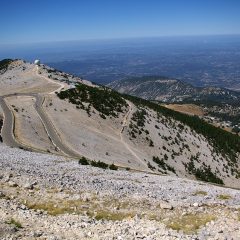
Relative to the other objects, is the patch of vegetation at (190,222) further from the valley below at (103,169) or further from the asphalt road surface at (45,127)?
the asphalt road surface at (45,127)

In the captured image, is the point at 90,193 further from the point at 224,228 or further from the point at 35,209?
the point at 224,228

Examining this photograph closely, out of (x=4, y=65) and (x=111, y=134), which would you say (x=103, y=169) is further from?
(x=4, y=65)

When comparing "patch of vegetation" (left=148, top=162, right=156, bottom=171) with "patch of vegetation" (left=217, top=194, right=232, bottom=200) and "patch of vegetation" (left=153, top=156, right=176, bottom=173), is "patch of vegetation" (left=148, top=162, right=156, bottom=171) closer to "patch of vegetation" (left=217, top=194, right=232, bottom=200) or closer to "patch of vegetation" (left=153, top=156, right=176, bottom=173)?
"patch of vegetation" (left=153, top=156, right=176, bottom=173)

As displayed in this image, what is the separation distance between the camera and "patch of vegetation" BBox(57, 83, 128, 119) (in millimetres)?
80106

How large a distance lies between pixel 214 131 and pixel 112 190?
84.4m

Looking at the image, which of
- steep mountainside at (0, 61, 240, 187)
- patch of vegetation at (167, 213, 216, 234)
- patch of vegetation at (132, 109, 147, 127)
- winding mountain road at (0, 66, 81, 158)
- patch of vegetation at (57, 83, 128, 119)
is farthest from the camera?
patch of vegetation at (132, 109, 147, 127)

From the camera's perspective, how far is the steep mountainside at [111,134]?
55.4 m

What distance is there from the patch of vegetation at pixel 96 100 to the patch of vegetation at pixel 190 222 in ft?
185

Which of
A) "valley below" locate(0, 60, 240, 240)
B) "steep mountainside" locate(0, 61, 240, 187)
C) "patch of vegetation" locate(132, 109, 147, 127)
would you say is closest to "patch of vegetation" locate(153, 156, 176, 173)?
"steep mountainside" locate(0, 61, 240, 187)

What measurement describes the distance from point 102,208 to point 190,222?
5.18 meters

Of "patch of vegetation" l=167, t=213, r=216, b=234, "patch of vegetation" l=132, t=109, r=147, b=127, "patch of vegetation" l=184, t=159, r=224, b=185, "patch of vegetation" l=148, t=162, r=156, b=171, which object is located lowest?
"patch of vegetation" l=184, t=159, r=224, b=185

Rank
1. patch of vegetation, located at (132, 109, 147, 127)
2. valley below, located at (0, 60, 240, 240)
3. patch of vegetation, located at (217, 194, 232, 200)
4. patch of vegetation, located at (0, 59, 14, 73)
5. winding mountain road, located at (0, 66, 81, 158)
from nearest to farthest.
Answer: valley below, located at (0, 60, 240, 240)
patch of vegetation, located at (217, 194, 232, 200)
winding mountain road, located at (0, 66, 81, 158)
patch of vegetation, located at (132, 109, 147, 127)
patch of vegetation, located at (0, 59, 14, 73)

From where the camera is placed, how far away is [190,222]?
65.3 feet

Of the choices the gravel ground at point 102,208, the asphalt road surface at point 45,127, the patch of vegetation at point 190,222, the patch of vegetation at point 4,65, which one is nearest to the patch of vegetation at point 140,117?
the asphalt road surface at point 45,127
